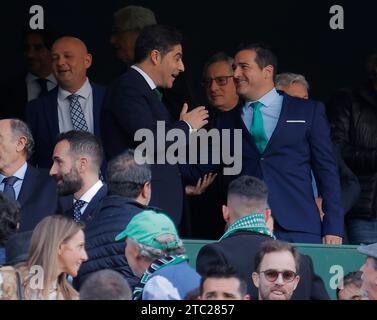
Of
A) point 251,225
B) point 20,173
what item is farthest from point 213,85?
point 251,225

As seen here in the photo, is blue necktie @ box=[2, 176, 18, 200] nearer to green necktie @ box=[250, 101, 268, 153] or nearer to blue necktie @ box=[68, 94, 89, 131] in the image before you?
blue necktie @ box=[68, 94, 89, 131]

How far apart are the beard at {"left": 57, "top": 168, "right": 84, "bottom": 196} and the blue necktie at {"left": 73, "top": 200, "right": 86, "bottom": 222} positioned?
0.19ft

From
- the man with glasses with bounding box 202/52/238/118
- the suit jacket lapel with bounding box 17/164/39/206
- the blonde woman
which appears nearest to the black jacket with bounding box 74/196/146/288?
the blonde woman

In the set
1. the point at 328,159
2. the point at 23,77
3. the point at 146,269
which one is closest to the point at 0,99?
the point at 23,77

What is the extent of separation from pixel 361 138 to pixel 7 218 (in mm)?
2662

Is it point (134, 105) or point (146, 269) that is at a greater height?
point (134, 105)

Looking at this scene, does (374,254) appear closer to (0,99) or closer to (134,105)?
(134,105)

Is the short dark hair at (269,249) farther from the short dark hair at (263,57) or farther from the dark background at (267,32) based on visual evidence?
the dark background at (267,32)

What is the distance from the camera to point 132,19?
1026 cm

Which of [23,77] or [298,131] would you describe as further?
[23,77]

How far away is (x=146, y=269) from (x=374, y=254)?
97cm

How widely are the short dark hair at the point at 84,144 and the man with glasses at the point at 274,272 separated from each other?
4.40ft
